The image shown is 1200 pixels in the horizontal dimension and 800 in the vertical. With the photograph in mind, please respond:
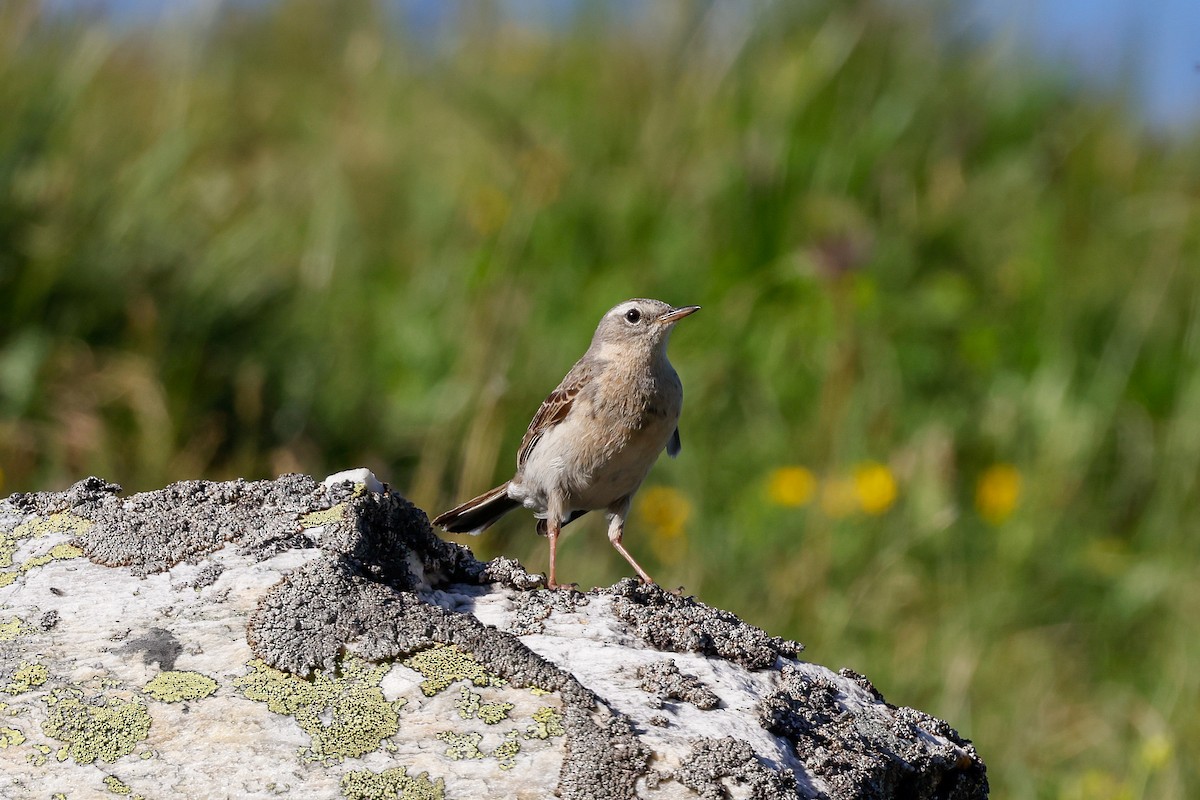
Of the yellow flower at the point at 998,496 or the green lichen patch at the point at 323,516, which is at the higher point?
the yellow flower at the point at 998,496

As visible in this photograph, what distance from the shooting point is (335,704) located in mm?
2801

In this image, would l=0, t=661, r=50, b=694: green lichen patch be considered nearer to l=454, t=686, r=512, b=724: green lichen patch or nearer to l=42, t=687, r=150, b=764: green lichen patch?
l=42, t=687, r=150, b=764: green lichen patch

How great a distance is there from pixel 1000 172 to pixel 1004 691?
16.7 ft

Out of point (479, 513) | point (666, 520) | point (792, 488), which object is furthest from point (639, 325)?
point (792, 488)

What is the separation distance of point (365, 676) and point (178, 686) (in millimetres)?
398

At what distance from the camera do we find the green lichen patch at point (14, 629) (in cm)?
297

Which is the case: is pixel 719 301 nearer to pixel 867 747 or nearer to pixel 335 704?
pixel 867 747

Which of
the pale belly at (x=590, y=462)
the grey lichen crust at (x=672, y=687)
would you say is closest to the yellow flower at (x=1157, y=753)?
the pale belly at (x=590, y=462)

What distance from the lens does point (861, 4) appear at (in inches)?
445

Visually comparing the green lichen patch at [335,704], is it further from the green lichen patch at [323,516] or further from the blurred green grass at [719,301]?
the blurred green grass at [719,301]

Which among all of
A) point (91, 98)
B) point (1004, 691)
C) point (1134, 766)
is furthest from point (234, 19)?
point (1134, 766)

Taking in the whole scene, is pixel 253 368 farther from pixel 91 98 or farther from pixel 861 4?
pixel 861 4

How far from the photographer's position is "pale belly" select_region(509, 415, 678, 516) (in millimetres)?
5488

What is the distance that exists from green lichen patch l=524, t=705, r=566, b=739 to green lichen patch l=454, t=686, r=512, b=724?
0.07 metres
